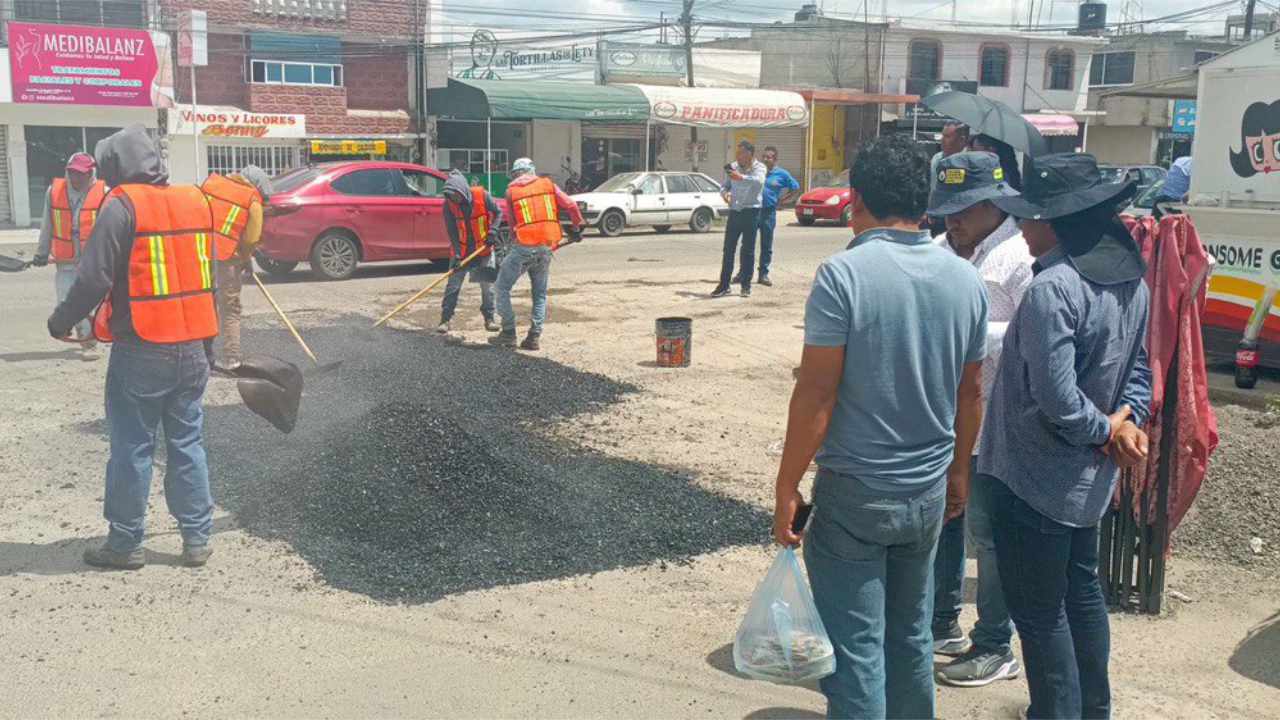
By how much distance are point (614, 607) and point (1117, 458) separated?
220 centimetres

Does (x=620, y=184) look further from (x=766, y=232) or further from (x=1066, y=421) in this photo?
(x=1066, y=421)

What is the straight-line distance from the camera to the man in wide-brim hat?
3.50 metres

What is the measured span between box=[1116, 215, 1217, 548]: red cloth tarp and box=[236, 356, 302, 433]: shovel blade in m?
3.88

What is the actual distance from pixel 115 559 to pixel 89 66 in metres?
24.4

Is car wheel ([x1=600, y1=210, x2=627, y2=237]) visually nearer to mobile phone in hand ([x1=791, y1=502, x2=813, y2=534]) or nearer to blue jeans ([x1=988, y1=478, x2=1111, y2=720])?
blue jeans ([x1=988, y1=478, x2=1111, y2=720])

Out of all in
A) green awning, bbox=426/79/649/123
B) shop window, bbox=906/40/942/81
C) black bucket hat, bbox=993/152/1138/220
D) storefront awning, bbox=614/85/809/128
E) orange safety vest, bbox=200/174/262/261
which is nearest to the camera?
black bucket hat, bbox=993/152/1138/220

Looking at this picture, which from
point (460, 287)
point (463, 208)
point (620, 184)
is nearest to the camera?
point (463, 208)

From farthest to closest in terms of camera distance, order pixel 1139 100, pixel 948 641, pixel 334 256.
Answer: pixel 1139 100 < pixel 334 256 < pixel 948 641

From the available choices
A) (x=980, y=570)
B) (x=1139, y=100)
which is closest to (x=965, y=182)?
(x=980, y=570)

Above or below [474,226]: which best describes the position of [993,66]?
above

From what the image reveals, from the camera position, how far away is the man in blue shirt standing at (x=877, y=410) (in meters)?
3.15

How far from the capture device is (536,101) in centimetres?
3164

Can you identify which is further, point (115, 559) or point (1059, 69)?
point (1059, 69)

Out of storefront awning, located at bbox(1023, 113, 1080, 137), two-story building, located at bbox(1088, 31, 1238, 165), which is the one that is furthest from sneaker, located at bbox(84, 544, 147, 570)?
two-story building, located at bbox(1088, 31, 1238, 165)
